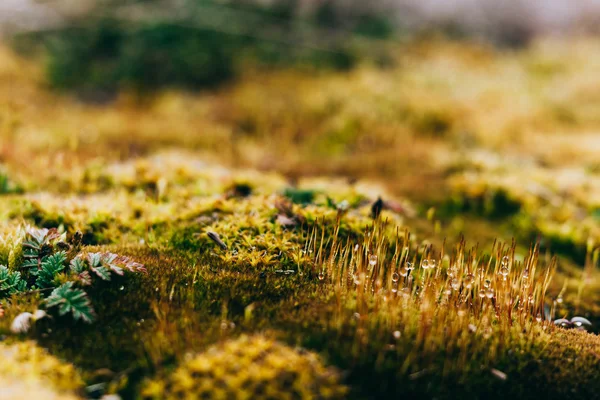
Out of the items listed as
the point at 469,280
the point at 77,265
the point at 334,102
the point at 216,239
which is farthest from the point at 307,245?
the point at 334,102

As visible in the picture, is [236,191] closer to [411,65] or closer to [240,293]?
[240,293]

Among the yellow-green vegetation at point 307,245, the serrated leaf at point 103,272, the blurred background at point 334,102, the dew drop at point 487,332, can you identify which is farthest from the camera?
the blurred background at point 334,102

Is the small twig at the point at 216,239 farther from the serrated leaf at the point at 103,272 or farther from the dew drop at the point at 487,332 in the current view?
the dew drop at the point at 487,332

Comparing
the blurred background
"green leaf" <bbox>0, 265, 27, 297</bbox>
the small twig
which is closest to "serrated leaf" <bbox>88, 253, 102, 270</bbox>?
"green leaf" <bbox>0, 265, 27, 297</bbox>

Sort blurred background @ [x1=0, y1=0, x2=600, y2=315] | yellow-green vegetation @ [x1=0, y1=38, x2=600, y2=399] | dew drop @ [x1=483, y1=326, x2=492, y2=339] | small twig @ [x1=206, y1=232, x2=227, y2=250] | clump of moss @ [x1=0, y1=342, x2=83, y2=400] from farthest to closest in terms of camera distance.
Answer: blurred background @ [x1=0, y1=0, x2=600, y2=315] → small twig @ [x1=206, y1=232, x2=227, y2=250] → dew drop @ [x1=483, y1=326, x2=492, y2=339] → yellow-green vegetation @ [x1=0, y1=38, x2=600, y2=399] → clump of moss @ [x1=0, y1=342, x2=83, y2=400]

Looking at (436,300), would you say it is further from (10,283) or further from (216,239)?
(10,283)

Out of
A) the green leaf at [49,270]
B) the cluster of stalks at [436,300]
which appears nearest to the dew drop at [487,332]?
the cluster of stalks at [436,300]

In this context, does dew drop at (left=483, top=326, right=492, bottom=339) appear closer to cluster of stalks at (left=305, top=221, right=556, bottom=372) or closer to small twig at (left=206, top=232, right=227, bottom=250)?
cluster of stalks at (left=305, top=221, right=556, bottom=372)
